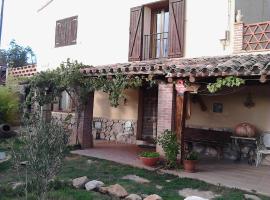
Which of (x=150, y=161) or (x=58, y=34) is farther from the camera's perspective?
(x=58, y=34)

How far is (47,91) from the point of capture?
536 inches

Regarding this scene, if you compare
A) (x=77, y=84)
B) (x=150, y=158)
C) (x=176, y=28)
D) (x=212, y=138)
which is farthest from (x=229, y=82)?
(x=77, y=84)

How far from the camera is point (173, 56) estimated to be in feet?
40.3

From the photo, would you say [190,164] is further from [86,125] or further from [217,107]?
[86,125]

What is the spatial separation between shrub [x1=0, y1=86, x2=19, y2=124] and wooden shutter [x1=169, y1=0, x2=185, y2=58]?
8.27 meters

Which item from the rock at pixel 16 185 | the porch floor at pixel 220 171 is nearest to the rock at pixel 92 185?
the rock at pixel 16 185

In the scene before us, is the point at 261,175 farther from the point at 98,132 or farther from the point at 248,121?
the point at 98,132

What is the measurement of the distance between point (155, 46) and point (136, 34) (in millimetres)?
868

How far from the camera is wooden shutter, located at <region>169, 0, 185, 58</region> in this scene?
12.1 meters

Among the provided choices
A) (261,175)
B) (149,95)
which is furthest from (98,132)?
(261,175)

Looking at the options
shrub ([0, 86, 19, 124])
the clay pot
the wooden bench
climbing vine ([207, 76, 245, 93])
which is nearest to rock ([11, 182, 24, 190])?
climbing vine ([207, 76, 245, 93])

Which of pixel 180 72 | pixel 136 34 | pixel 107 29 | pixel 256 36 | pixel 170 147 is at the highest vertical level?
pixel 107 29

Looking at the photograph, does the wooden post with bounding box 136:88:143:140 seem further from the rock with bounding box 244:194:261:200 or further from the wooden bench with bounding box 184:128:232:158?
the rock with bounding box 244:194:261:200

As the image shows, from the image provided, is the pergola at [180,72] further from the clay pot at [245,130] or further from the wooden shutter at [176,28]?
the clay pot at [245,130]
